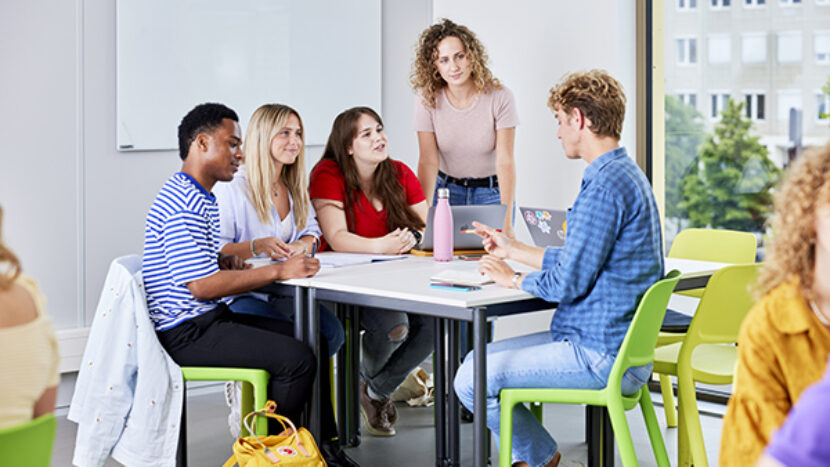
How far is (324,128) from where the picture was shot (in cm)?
461

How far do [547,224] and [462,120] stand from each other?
832mm

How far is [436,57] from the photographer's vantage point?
3.58m

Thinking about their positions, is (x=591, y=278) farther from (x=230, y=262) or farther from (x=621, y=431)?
(x=230, y=262)

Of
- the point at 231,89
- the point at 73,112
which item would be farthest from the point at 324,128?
the point at 73,112

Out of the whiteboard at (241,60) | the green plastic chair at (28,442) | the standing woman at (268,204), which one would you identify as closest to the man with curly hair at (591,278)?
the standing woman at (268,204)

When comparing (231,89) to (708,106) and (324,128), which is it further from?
(708,106)

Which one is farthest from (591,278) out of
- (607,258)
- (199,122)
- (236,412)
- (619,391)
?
(236,412)

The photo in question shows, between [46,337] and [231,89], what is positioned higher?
[231,89]

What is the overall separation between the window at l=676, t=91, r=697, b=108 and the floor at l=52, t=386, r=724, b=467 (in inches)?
52.1

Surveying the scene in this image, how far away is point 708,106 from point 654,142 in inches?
12.2

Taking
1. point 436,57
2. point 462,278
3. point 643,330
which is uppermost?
point 436,57

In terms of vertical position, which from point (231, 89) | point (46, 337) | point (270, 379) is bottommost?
point (270, 379)

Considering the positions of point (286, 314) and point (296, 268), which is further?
point (286, 314)

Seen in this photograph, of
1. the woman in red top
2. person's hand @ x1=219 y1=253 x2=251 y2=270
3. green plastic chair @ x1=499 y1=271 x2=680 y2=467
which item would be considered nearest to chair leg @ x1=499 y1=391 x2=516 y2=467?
green plastic chair @ x1=499 y1=271 x2=680 y2=467
